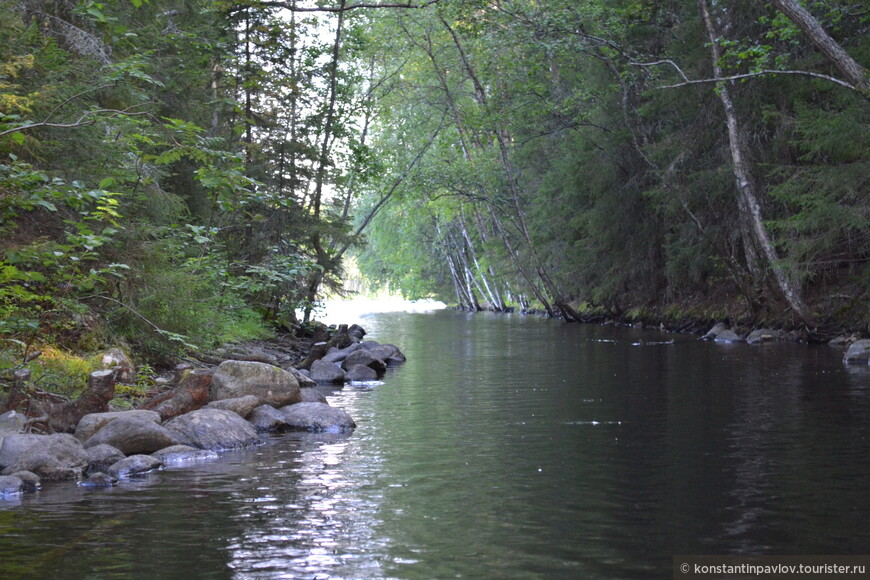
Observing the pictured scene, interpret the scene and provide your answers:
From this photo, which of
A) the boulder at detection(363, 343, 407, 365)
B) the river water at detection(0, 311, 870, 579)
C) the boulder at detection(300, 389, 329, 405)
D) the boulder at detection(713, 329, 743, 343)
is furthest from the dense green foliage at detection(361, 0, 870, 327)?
the boulder at detection(300, 389, 329, 405)

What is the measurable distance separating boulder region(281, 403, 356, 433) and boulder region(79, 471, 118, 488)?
2960 millimetres

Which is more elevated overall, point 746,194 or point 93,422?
point 746,194

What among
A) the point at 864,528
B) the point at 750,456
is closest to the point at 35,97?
the point at 750,456

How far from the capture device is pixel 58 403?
29.2ft

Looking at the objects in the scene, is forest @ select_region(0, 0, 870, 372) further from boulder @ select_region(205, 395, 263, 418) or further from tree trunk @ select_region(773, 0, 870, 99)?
boulder @ select_region(205, 395, 263, 418)

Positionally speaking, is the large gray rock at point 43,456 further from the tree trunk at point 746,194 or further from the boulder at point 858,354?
the tree trunk at point 746,194

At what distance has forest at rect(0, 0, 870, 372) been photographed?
382 inches

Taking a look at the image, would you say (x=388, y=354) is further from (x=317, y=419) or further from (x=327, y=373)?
(x=317, y=419)

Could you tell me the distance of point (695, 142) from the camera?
22.4 meters

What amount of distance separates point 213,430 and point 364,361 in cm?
751

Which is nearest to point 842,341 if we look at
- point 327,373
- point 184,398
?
point 327,373

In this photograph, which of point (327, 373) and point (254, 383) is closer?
point (254, 383)

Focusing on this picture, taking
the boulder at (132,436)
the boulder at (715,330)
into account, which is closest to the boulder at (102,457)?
the boulder at (132,436)

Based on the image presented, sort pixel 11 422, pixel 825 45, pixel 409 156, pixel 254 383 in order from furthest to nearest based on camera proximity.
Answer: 1. pixel 409 156
2. pixel 825 45
3. pixel 254 383
4. pixel 11 422
